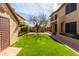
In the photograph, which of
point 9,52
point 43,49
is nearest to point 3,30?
point 9,52

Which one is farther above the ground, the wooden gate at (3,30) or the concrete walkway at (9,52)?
the wooden gate at (3,30)

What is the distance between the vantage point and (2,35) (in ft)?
34.7

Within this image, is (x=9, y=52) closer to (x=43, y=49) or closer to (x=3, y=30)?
(x=3, y=30)

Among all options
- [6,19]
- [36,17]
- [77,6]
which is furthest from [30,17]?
[6,19]

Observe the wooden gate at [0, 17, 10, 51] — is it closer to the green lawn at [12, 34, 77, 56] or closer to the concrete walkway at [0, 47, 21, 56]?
the concrete walkway at [0, 47, 21, 56]

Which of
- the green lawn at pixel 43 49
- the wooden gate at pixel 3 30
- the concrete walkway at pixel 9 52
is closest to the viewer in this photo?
the concrete walkway at pixel 9 52

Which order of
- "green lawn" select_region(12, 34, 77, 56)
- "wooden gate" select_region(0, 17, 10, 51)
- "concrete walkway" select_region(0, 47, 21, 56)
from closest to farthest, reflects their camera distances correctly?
"concrete walkway" select_region(0, 47, 21, 56) < "green lawn" select_region(12, 34, 77, 56) < "wooden gate" select_region(0, 17, 10, 51)

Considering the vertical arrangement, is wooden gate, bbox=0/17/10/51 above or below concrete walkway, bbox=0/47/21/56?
above

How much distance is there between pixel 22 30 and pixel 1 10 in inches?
666

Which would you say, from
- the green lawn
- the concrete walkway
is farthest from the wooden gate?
the green lawn

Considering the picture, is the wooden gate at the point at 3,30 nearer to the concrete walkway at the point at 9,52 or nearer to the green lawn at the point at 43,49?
the concrete walkway at the point at 9,52

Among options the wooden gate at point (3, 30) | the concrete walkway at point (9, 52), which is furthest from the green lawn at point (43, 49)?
the wooden gate at point (3, 30)

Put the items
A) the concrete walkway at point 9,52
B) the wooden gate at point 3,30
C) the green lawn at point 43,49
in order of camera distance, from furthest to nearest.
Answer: the wooden gate at point 3,30 → the green lawn at point 43,49 → the concrete walkway at point 9,52

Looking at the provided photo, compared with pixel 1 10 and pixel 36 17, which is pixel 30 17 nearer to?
pixel 36 17
